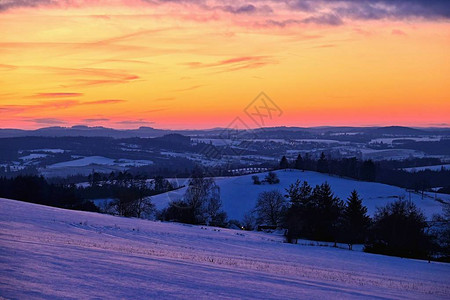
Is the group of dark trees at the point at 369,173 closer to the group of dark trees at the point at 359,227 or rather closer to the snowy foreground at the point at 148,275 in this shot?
the group of dark trees at the point at 359,227

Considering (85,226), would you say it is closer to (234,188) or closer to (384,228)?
(384,228)

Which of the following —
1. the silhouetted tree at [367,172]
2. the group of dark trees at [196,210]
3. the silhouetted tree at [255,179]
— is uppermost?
the silhouetted tree at [367,172]

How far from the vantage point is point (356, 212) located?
55.8 metres

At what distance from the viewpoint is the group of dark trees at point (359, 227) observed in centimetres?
4544

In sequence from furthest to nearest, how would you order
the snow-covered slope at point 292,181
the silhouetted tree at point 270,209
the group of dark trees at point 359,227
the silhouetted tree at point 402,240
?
the snow-covered slope at point 292,181, the silhouetted tree at point 270,209, the group of dark trees at point 359,227, the silhouetted tree at point 402,240

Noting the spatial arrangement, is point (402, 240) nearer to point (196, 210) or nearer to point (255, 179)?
point (196, 210)

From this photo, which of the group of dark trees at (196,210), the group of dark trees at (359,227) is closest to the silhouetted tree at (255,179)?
the group of dark trees at (196,210)

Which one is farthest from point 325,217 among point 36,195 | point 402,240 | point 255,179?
point 255,179

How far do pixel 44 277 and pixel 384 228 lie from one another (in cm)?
4101

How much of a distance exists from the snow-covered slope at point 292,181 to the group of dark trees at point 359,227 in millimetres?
40726

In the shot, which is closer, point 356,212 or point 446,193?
point 356,212

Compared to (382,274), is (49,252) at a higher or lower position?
higher

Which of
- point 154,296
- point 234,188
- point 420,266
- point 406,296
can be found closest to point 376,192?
point 234,188

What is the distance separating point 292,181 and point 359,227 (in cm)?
7253
